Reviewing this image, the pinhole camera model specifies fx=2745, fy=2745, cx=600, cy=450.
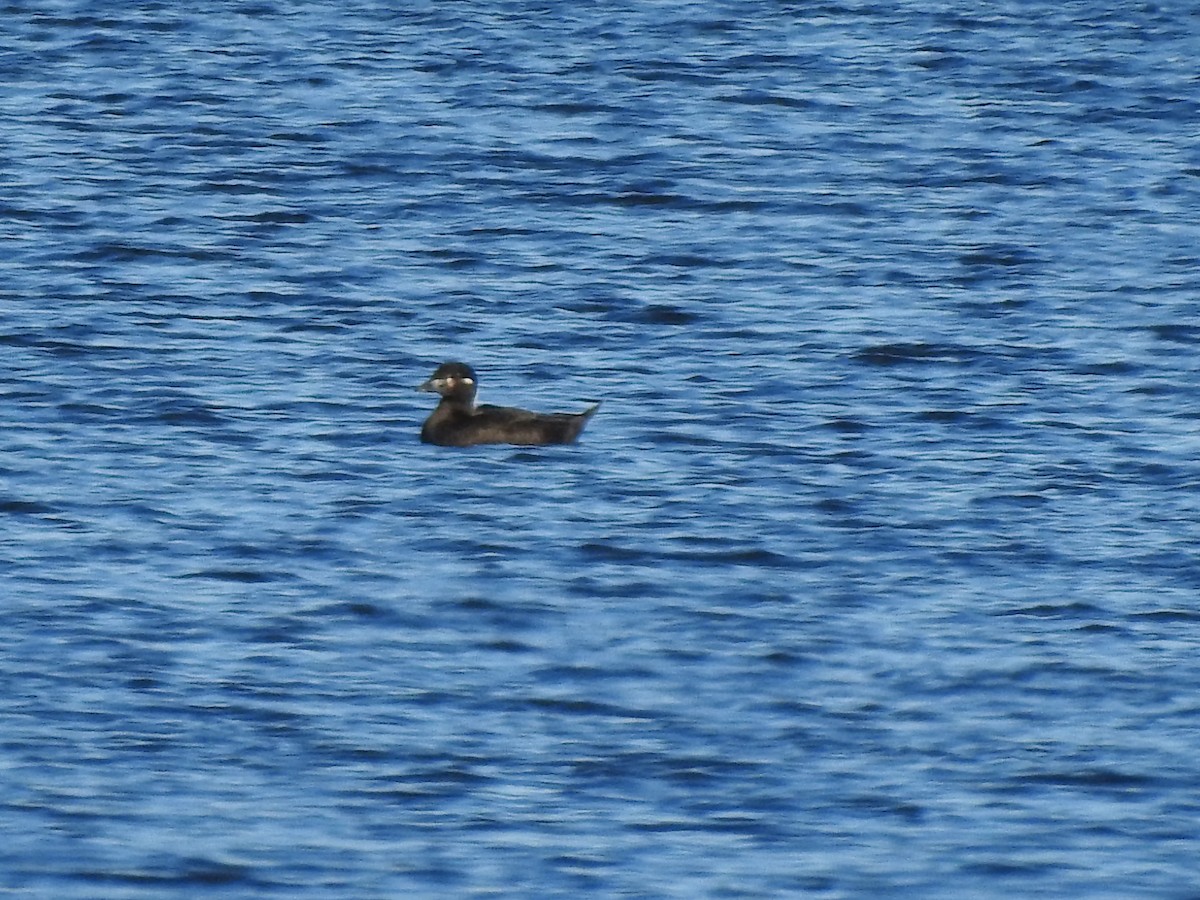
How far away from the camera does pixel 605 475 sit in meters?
14.8

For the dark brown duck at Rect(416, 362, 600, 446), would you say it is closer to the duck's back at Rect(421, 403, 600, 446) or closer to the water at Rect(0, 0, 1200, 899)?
the duck's back at Rect(421, 403, 600, 446)

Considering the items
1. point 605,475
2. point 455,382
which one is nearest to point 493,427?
point 455,382

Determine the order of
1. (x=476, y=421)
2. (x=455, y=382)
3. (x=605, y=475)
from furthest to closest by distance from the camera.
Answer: (x=455, y=382) → (x=476, y=421) → (x=605, y=475)

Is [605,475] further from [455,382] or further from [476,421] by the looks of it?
[455,382]

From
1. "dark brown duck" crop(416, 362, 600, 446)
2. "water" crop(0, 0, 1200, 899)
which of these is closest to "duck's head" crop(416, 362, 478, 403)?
"dark brown duck" crop(416, 362, 600, 446)

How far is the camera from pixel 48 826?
9.86m

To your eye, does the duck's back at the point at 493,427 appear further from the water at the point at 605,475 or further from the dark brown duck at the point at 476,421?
the water at the point at 605,475

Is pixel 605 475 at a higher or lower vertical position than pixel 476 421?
lower

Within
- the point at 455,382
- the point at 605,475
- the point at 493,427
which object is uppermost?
the point at 455,382

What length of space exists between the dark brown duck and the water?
0.18 metres

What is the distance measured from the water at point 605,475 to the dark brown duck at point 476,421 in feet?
0.58

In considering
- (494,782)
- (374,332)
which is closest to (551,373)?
(374,332)

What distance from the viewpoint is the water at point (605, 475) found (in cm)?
1010

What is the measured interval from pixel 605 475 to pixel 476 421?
0.94 meters
